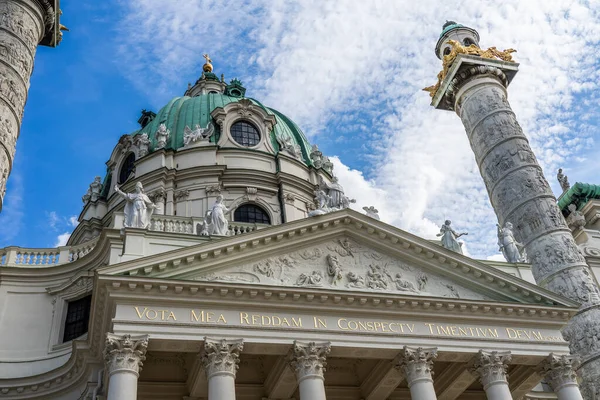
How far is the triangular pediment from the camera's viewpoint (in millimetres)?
18141

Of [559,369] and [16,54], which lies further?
[559,369]

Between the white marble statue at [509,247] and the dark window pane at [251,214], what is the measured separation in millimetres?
11150

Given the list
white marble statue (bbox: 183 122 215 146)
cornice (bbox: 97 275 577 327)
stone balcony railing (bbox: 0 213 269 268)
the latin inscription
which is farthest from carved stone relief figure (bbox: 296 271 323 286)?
white marble statue (bbox: 183 122 215 146)

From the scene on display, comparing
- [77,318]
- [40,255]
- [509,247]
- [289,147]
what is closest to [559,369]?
[509,247]

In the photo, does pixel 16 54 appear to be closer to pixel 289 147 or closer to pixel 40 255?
pixel 40 255

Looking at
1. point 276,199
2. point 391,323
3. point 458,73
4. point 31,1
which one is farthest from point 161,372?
point 458,73

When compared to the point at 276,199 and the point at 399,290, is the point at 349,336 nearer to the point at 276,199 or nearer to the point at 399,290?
the point at 399,290

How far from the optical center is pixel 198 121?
114ft

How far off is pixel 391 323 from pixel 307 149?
19431mm

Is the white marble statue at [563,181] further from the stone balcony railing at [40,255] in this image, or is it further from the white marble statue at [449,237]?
the stone balcony railing at [40,255]

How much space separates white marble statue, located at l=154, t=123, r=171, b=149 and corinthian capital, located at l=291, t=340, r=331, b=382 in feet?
58.9

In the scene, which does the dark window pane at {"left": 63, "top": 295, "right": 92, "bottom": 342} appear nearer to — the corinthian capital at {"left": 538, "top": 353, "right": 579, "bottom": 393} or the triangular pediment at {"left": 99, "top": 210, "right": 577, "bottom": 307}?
the triangular pediment at {"left": 99, "top": 210, "right": 577, "bottom": 307}

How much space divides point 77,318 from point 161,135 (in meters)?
12.8

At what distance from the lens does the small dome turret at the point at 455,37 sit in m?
31.7
